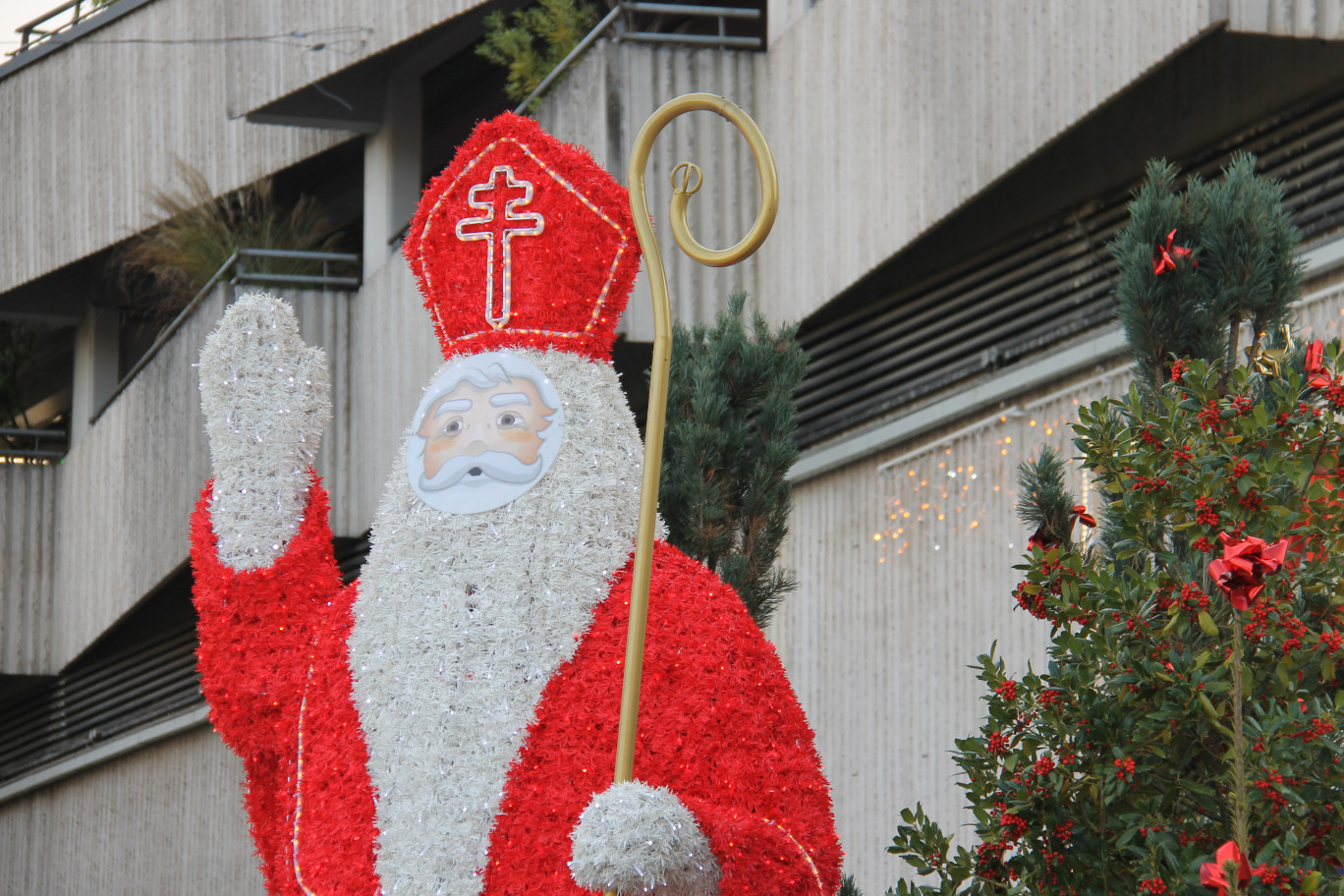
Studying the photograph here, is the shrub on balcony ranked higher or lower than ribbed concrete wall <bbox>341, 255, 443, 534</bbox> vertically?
higher

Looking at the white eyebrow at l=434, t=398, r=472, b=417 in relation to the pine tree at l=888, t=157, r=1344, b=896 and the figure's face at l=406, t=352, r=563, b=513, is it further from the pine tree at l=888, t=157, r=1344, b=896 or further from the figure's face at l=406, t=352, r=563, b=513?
the pine tree at l=888, t=157, r=1344, b=896

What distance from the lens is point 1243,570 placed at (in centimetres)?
303

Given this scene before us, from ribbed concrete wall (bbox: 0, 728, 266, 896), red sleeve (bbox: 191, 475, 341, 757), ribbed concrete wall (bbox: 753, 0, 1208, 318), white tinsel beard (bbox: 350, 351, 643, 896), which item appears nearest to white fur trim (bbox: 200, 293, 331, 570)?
red sleeve (bbox: 191, 475, 341, 757)

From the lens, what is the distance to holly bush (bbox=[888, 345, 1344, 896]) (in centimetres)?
318

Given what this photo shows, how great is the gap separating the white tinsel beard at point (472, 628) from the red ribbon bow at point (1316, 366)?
4.77 feet

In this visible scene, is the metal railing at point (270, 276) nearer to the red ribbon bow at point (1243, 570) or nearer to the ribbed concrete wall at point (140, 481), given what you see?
the ribbed concrete wall at point (140, 481)

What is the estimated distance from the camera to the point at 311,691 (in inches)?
155

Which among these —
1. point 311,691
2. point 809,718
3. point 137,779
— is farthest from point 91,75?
point 311,691

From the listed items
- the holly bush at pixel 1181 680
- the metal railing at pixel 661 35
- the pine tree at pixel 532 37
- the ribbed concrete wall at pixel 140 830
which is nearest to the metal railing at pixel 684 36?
the metal railing at pixel 661 35

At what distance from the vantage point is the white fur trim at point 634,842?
10.5 feet

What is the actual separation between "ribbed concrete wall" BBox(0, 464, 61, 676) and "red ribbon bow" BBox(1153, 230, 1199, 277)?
9.14 m

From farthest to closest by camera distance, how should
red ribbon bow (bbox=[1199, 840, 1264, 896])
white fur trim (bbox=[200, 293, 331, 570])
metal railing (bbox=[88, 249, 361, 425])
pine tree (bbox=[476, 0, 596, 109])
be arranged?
metal railing (bbox=[88, 249, 361, 425]) < pine tree (bbox=[476, 0, 596, 109]) < white fur trim (bbox=[200, 293, 331, 570]) < red ribbon bow (bbox=[1199, 840, 1264, 896])

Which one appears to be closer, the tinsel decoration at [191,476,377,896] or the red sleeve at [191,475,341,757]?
the tinsel decoration at [191,476,377,896]

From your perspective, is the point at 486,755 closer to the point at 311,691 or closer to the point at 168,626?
the point at 311,691
